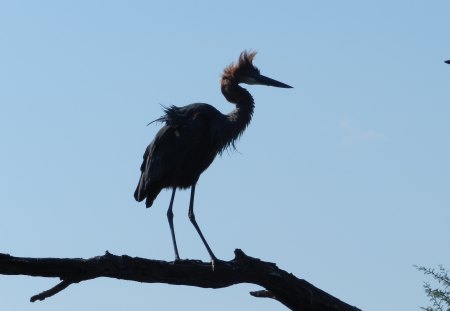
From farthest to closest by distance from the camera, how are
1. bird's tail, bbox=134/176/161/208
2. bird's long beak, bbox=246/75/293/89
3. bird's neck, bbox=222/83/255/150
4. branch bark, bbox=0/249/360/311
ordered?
bird's long beak, bbox=246/75/293/89 → bird's neck, bbox=222/83/255/150 → bird's tail, bbox=134/176/161/208 → branch bark, bbox=0/249/360/311

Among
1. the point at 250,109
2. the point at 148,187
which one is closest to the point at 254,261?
the point at 148,187

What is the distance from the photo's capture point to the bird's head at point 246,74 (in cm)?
1284

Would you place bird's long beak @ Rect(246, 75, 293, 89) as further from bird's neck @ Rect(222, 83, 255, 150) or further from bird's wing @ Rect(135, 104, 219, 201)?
bird's wing @ Rect(135, 104, 219, 201)

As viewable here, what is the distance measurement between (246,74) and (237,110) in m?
0.68

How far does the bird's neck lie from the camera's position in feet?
40.0

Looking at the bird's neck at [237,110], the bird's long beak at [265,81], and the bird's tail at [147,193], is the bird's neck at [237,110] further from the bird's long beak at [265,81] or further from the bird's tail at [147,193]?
the bird's tail at [147,193]

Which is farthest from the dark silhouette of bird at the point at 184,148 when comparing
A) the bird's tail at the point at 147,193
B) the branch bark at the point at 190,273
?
the branch bark at the point at 190,273

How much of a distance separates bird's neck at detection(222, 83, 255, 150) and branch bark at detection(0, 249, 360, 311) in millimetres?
3710

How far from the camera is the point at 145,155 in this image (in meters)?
12.0

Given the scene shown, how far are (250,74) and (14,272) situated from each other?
6518 millimetres

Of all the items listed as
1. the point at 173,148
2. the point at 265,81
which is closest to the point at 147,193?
the point at 173,148

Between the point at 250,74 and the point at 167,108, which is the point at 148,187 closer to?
the point at 167,108

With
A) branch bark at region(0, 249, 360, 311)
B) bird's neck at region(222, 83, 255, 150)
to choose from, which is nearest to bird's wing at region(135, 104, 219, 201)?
bird's neck at region(222, 83, 255, 150)

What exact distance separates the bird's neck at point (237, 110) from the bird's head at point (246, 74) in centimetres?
11
